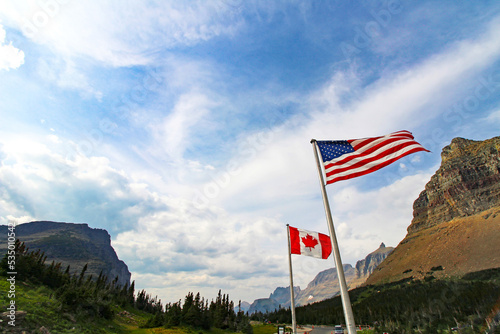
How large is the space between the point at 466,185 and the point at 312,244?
209 metres

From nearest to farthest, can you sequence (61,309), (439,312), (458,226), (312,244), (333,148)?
(333,148), (312,244), (61,309), (439,312), (458,226)

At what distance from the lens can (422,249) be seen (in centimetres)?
15888

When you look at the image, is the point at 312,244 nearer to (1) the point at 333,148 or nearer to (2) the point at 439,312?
(1) the point at 333,148

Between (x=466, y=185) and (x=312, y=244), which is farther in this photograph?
(x=466, y=185)

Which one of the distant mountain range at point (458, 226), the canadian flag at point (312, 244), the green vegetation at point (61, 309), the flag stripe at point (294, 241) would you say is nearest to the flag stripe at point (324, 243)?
the canadian flag at point (312, 244)

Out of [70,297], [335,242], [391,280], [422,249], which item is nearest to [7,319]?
[70,297]

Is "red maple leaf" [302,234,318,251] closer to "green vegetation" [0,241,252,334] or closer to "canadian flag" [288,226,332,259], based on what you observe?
→ "canadian flag" [288,226,332,259]

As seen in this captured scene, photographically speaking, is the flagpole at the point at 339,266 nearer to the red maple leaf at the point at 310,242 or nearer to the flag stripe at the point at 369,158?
the flag stripe at the point at 369,158

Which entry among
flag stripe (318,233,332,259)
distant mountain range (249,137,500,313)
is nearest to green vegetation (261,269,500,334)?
distant mountain range (249,137,500,313)

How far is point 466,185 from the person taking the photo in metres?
172

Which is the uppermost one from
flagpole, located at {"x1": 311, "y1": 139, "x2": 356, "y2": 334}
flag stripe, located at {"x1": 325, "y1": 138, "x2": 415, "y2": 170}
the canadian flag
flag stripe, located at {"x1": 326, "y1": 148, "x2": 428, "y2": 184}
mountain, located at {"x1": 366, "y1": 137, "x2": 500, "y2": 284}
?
mountain, located at {"x1": 366, "y1": 137, "x2": 500, "y2": 284}

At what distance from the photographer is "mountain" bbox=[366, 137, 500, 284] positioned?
124500 millimetres

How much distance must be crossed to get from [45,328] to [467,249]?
168626 millimetres

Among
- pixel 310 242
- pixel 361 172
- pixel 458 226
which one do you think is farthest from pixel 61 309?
pixel 458 226
